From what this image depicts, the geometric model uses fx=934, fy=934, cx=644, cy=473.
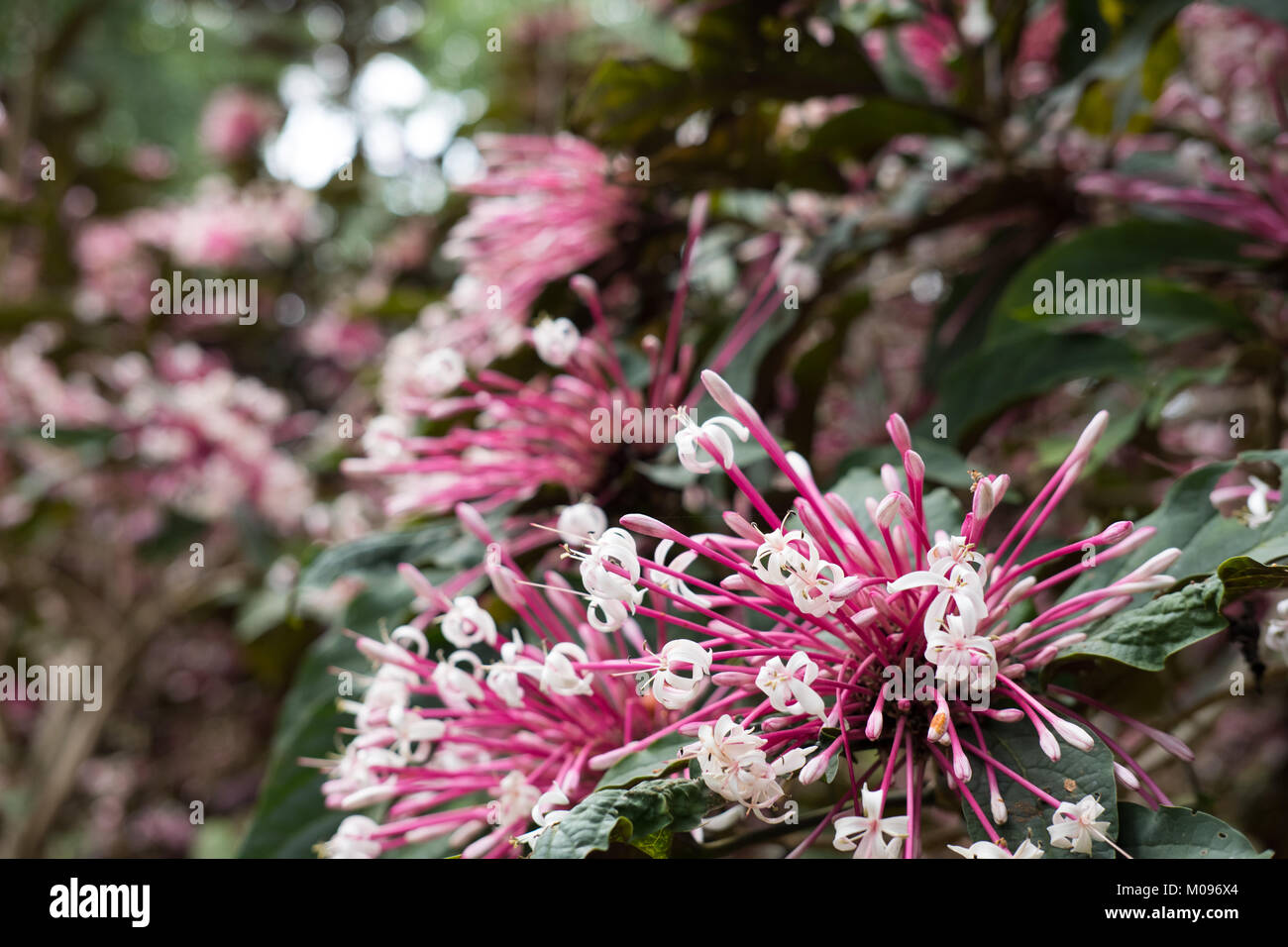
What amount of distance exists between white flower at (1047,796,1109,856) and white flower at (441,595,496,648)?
36 cm

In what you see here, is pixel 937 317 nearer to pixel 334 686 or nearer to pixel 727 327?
pixel 727 327

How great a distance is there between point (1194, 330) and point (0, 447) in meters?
2.47

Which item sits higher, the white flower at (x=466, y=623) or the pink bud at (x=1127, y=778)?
the white flower at (x=466, y=623)

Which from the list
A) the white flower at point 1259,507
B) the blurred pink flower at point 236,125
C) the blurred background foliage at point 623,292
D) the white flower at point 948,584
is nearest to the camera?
the white flower at point 948,584

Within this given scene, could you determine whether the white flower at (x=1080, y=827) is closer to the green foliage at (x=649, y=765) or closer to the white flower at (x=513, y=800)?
the green foliage at (x=649, y=765)

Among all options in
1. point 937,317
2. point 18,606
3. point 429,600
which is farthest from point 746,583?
point 18,606

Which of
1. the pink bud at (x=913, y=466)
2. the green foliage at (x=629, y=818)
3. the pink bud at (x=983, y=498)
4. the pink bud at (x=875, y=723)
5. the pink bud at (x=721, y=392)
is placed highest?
the pink bud at (x=721, y=392)

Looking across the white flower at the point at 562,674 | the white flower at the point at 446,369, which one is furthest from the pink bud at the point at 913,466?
the white flower at the point at 446,369

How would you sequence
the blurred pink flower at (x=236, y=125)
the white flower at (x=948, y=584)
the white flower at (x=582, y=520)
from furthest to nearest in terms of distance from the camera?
the blurred pink flower at (x=236, y=125) < the white flower at (x=582, y=520) < the white flower at (x=948, y=584)

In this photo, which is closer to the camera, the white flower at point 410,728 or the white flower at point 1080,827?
the white flower at point 1080,827

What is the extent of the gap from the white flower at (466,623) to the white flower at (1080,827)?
0.36 m

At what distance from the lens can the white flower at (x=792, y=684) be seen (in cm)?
49

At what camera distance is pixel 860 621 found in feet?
1.77

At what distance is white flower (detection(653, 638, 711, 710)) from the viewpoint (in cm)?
51
